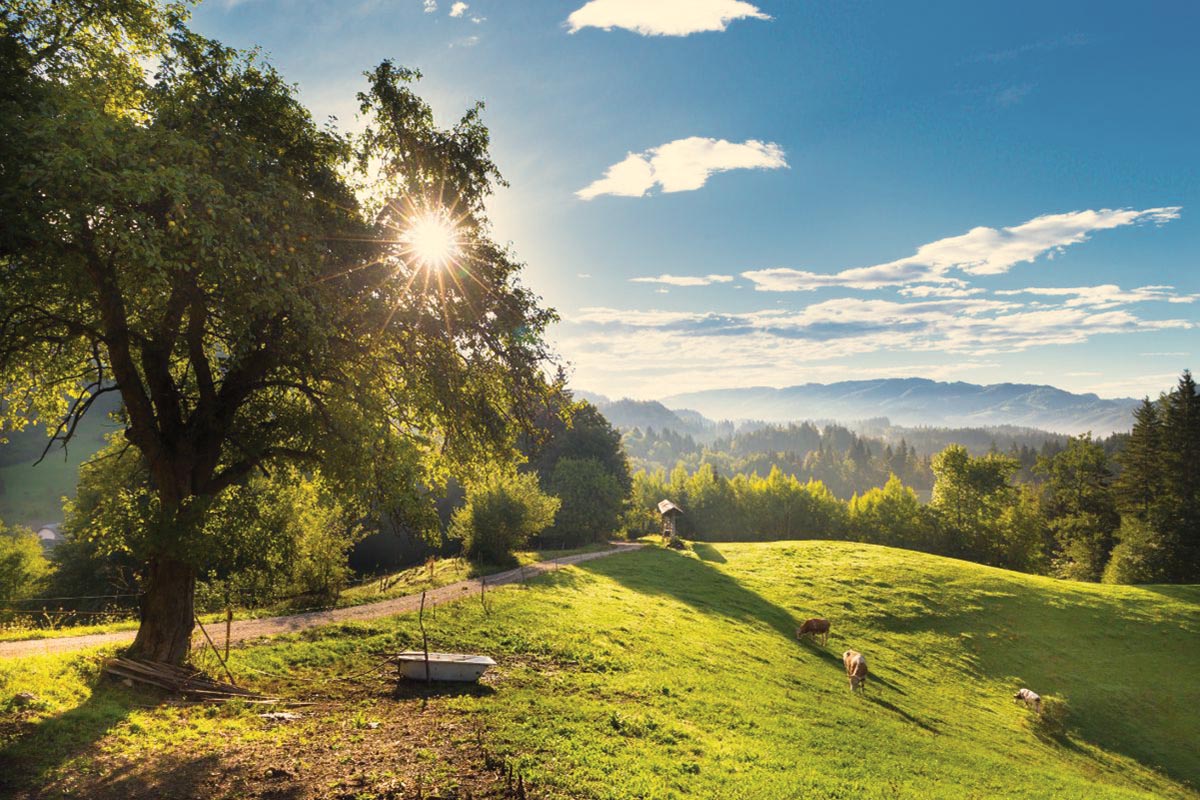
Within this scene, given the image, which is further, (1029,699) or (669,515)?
(669,515)

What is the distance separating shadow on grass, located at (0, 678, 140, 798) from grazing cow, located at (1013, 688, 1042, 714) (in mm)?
41038

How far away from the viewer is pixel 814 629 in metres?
36.0

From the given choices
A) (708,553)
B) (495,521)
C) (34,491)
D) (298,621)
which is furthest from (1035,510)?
(34,491)

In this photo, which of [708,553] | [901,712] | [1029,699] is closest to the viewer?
[901,712]

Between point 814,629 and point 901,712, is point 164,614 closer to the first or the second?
point 901,712

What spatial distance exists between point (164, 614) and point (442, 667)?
27.5 ft

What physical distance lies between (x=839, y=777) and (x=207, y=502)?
798 inches

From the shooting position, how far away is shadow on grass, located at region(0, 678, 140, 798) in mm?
9734

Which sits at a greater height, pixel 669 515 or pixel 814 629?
pixel 669 515

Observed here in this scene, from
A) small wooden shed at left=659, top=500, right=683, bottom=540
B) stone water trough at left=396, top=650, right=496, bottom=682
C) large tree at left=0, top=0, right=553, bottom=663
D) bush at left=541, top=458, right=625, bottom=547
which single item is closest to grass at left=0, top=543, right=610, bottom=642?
bush at left=541, top=458, right=625, bottom=547

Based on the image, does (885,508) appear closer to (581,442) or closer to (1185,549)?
(1185,549)

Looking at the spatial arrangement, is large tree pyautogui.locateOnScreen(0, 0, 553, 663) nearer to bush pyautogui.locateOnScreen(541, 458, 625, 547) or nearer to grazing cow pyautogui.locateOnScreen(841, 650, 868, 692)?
grazing cow pyautogui.locateOnScreen(841, 650, 868, 692)

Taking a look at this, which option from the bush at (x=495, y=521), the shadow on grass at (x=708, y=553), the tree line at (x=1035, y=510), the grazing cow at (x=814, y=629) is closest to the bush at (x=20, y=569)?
the bush at (x=495, y=521)

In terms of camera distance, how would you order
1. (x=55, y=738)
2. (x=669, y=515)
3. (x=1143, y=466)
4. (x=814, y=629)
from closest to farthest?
(x=55, y=738), (x=814, y=629), (x=1143, y=466), (x=669, y=515)
